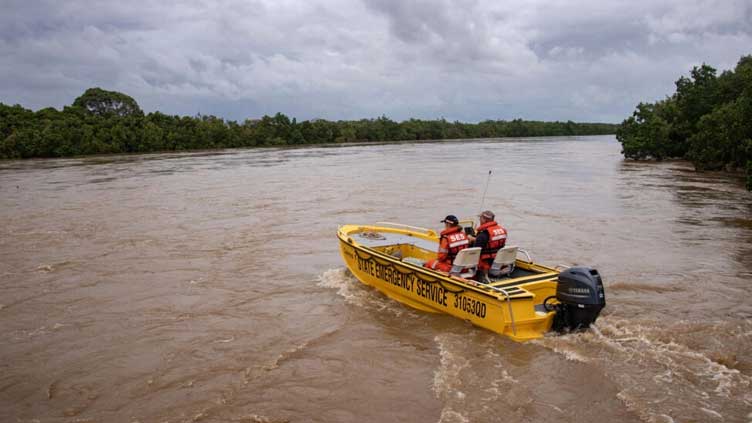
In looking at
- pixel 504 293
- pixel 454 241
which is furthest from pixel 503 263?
pixel 504 293

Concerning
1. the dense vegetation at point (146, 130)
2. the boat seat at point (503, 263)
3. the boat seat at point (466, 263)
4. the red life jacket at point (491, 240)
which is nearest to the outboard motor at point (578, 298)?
the boat seat at point (503, 263)

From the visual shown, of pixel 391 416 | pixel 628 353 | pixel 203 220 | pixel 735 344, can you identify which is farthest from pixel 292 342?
pixel 203 220

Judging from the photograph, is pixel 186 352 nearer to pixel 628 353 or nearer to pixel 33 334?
pixel 33 334

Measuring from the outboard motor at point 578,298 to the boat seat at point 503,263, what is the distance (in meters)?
1.17

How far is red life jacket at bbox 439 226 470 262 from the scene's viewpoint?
Answer: 8.79 metres

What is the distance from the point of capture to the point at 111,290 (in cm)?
1075

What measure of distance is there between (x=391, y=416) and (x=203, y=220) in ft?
44.8

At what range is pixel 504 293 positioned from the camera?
24.2ft

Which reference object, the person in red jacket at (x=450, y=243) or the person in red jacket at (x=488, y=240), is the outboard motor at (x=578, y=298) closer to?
the person in red jacket at (x=488, y=240)

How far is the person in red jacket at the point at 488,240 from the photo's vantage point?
344 inches

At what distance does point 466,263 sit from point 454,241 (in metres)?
0.51

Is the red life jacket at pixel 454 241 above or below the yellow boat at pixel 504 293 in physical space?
above

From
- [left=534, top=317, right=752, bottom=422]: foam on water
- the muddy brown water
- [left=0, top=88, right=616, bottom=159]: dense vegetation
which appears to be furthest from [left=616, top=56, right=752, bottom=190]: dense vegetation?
[left=0, top=88, right=616, bottom=159]: dense vegetation

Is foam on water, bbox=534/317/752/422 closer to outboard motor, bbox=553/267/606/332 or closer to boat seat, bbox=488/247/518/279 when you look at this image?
outboard motor, bbox=553/267/606/332
